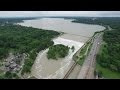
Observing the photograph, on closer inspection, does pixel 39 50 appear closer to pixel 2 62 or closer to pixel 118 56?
pixel 2 62

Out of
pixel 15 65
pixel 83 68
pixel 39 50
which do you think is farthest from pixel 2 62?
pixel 83 68

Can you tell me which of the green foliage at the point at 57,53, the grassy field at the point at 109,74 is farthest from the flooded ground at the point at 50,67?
the grassy field at the point at 109,74

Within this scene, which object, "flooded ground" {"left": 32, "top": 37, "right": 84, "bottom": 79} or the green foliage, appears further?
the green foliage

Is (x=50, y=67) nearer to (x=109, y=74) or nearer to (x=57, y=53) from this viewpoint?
(x=57, y=53)

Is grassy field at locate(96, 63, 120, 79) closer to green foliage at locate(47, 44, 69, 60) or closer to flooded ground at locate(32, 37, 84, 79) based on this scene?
flooded ground at locate(32, 37, 84, 79)

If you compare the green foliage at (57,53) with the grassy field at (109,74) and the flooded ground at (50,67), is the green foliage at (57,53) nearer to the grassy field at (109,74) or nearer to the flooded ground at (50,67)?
the flooded ground at (50,67)

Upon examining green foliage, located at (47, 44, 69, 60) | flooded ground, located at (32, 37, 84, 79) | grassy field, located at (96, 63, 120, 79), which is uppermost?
green foliage, located at (47, 44, 69, 60)

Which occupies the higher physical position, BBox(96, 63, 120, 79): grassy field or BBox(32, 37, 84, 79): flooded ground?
BBox(32, 37, 84, 79): flooded ground

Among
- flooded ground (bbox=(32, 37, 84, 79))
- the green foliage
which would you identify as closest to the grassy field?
flooded ground (bbox=(32, 37, 84, 79))

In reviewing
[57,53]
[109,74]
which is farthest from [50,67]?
[109,74]

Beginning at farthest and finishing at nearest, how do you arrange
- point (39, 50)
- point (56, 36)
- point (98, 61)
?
point (56, 36), point (39, 50), point (98, 61)

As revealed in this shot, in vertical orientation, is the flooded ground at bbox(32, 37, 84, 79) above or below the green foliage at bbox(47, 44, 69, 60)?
below
